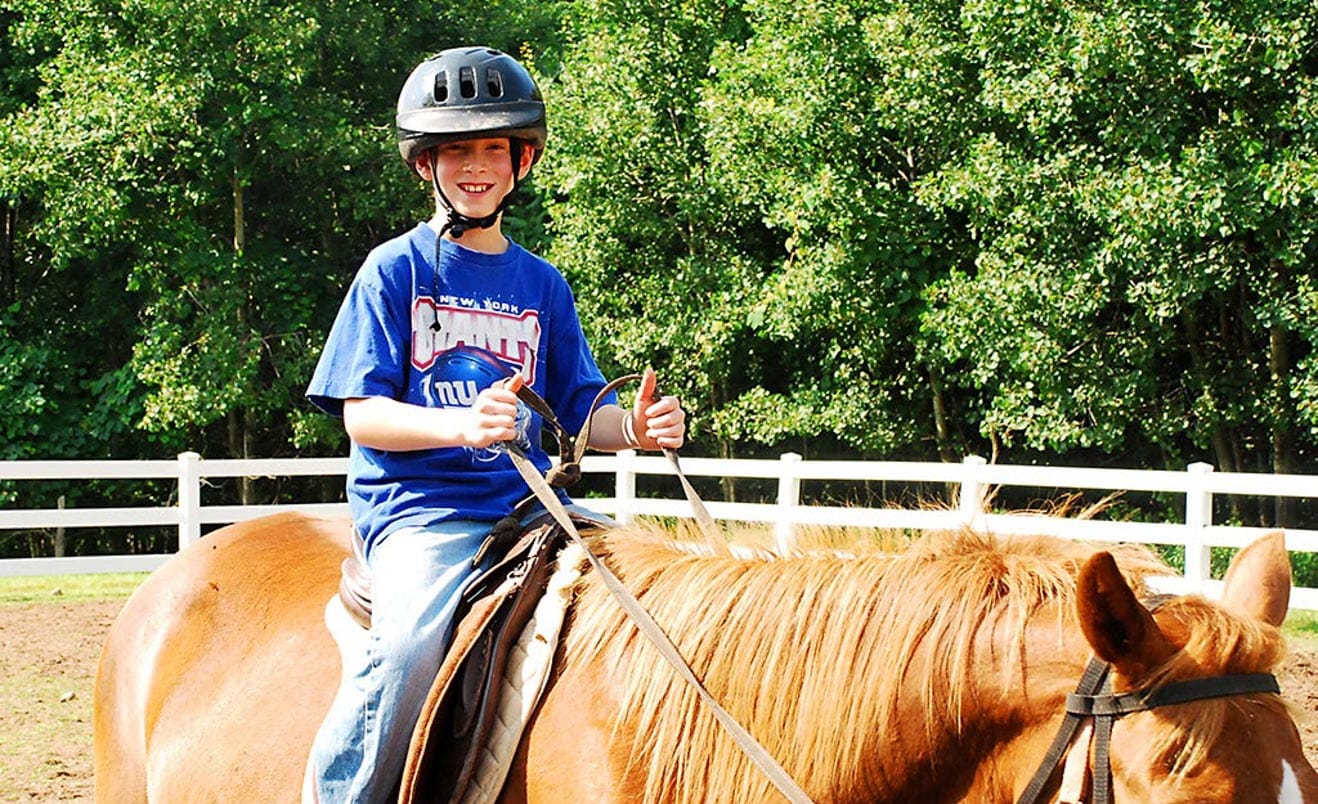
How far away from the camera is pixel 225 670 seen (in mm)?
3189

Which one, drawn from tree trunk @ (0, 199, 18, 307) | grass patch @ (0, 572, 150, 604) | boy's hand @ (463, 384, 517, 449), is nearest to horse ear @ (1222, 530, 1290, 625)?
boy's hand @ (463, 384, 517, 449)

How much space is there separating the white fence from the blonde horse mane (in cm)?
599

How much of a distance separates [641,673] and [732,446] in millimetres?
19961

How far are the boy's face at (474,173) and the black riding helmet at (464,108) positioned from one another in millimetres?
19

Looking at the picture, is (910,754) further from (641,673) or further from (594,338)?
(594,338)

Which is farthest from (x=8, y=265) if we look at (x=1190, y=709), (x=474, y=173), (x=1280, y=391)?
(x=1190, y=709)

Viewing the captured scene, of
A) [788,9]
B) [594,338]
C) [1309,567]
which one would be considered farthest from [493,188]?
[594,338]

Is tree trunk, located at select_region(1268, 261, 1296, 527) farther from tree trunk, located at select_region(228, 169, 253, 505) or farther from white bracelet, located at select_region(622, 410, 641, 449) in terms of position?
tree trunk, located at select_region(228, 169, 253, 505)

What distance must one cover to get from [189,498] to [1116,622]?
12.2 meters

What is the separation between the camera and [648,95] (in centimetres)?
2067

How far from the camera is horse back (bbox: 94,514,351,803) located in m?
2.91

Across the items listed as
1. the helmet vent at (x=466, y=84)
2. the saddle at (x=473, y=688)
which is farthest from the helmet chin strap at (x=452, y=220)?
the saddle at (x=473, y=688)

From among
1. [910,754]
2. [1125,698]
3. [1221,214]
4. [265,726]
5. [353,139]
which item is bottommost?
[265,726]

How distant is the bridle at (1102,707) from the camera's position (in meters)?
1.78
